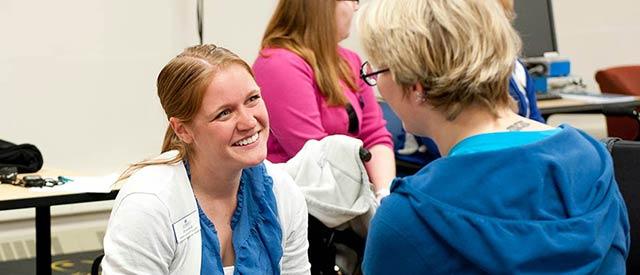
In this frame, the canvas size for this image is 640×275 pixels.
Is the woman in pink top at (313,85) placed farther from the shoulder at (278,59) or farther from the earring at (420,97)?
the earring at (420,97)

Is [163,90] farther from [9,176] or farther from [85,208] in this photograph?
[85,208]

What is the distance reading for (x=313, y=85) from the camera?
3459 millimetres

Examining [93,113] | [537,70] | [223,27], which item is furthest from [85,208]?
[537,70]

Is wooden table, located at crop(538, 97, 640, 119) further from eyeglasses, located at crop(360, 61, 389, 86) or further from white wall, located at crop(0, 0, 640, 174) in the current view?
eyeglasses, located at crop(360, 61, 389, 86)

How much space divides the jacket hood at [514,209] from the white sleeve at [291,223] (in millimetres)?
860

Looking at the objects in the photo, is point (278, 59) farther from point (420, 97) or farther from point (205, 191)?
point (420, 97)

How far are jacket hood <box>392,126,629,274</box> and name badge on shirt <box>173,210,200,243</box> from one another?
750 millimetres

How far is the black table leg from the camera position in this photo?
126 inches

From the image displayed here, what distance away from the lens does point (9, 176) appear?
3.19 metres

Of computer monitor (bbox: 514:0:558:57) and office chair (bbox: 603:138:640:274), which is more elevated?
computer monitor (bbox: 514:0:558:57)

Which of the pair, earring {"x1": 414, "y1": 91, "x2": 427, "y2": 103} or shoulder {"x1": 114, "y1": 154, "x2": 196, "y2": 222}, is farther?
shoulder {"x1": 114, "y1": 154, "x2": 196, "y2": 222}

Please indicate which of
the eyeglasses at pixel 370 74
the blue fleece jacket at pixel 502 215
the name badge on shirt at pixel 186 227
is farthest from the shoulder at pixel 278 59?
the blue fleece jacket at pixel 502 215

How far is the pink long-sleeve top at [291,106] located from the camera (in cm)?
338

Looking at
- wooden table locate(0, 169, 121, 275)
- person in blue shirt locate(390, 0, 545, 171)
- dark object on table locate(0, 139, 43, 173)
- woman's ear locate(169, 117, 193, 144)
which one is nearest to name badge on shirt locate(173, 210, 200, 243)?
woman's ear locate(169, 117, 193, 144)
